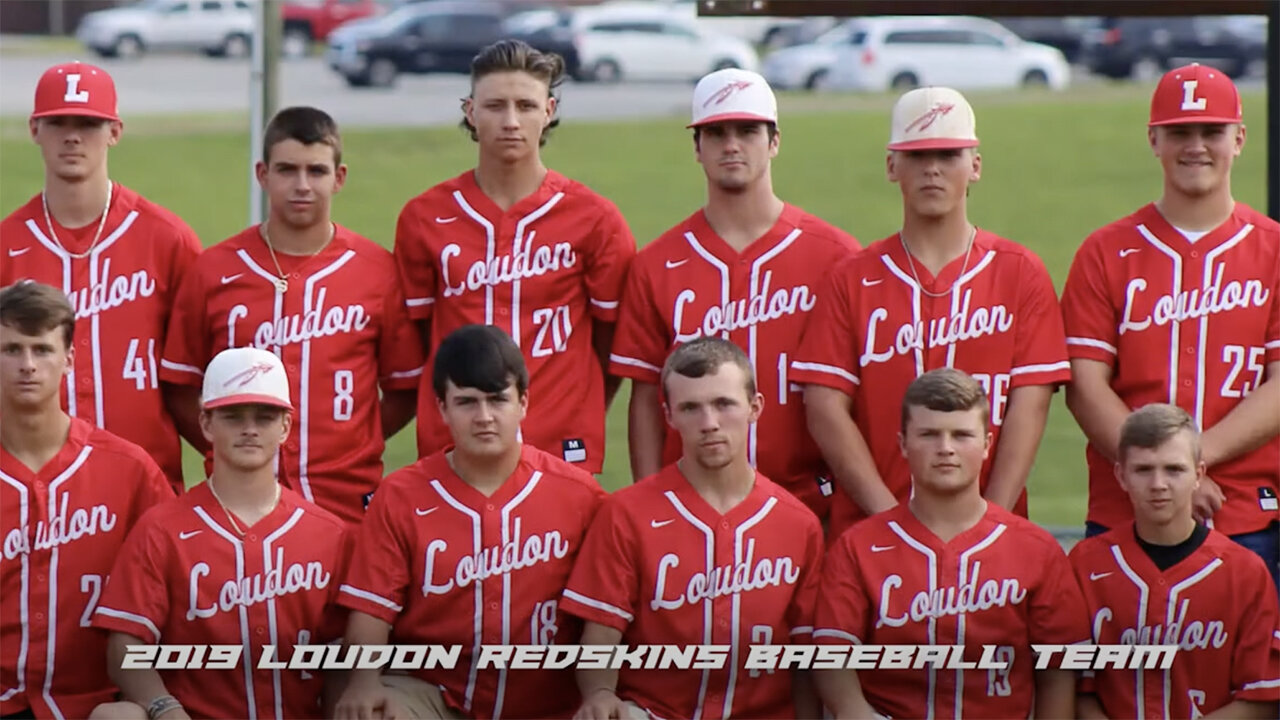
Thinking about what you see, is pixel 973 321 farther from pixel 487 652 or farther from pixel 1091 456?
pixel 487 652

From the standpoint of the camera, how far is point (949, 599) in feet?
17.1

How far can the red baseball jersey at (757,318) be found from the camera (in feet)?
19.3

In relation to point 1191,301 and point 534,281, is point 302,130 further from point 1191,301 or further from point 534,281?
point 1191,301

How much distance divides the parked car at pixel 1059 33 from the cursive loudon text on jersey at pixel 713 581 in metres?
→ 28.2

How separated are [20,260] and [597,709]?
8.38 ft

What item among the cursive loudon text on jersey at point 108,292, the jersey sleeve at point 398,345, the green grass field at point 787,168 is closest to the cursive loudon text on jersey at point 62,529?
the cursive loudon text on jersey at point 108,292

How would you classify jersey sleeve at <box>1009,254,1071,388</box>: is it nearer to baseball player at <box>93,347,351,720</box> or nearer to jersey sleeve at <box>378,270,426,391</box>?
jersey sleeve at <box>378,270,426,391</box>

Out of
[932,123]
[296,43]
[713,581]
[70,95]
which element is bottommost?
[713,581]

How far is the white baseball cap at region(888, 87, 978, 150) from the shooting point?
5637 millimetres

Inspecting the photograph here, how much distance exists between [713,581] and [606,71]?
2522 cm

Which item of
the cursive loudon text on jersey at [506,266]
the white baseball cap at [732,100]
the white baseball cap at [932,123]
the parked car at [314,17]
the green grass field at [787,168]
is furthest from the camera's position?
the parked car at [314,17]

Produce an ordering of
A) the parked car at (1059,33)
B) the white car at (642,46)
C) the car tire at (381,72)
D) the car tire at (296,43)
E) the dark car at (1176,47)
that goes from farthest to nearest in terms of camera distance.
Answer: the car tire at (296,43) → the parked car at (1059,33) → the white car at (642,46) → the dark car at (1176,47) → the car tire at (381,72)

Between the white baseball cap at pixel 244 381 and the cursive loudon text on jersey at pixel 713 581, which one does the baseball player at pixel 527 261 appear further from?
the cursive loudon text on jersey at pixel 713 581

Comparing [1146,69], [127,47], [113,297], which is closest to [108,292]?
[113,297]
